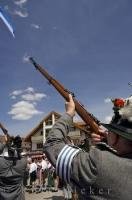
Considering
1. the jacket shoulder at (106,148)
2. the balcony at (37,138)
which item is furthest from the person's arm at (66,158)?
the balcony at (37,138)

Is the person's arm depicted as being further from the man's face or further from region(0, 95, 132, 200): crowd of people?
the man's face

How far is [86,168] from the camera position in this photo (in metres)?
2.59

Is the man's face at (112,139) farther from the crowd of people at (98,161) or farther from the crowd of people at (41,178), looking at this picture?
the crowd of people at (41,178)

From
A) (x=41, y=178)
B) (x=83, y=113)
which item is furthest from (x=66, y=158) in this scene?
(x=41, y=178)

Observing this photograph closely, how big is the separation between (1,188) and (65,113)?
23.8 ft

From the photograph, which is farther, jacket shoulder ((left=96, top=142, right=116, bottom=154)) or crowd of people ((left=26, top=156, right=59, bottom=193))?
crowd of people ((left=26, top=156, right=59, bottom=193))

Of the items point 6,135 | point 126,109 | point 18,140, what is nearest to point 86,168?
point 126,109

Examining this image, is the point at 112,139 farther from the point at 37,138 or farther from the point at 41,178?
the point at 37,138

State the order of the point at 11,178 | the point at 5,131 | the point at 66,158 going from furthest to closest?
the point at 5,131, the point at 11,178, the point at 66,158

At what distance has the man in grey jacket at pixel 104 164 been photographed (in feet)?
8.54

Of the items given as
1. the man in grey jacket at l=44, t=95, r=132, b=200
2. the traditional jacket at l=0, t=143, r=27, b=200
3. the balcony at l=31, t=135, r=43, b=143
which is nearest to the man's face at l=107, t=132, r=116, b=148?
the man in grey jacket at l=44, t=95, r=132, b=200

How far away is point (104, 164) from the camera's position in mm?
2602

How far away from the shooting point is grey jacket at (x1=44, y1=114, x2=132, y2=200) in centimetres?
260

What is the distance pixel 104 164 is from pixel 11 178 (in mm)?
7939
